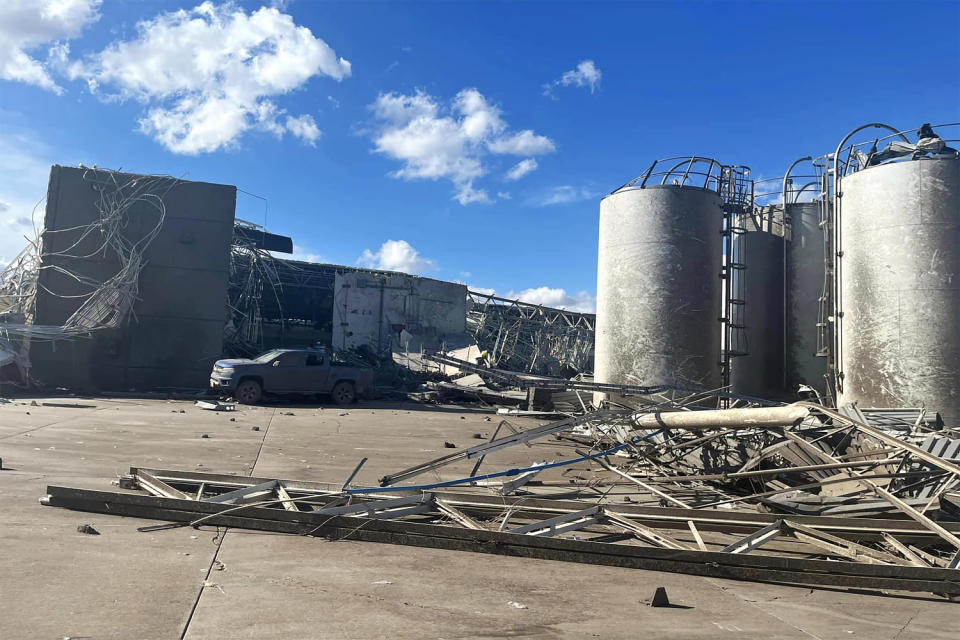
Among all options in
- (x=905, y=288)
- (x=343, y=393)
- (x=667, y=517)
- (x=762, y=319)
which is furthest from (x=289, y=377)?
(x=905, y=288)

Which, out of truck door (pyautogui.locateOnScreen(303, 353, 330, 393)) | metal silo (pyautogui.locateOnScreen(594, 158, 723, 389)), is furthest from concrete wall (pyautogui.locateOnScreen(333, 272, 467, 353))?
metal silo (pyautogui.locateOnScreen(594, 158, 723, 389))

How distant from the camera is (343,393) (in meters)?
21.0

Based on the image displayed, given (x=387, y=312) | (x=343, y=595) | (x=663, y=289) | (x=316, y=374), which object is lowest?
(x=343, y=595)

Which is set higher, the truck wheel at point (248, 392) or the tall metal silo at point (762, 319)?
the tall metal silo at point (762, 319)

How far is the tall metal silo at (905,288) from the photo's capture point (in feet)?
46.5

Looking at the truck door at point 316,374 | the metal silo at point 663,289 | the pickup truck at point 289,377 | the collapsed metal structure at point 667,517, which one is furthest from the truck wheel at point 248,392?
the collapsed metal structure at point 667,517

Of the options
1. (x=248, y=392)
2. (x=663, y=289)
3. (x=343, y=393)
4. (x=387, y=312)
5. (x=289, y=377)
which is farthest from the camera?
(x=387, y=312)

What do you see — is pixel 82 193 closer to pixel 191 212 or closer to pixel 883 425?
pixel 191 212

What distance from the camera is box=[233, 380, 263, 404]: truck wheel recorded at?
19.2m

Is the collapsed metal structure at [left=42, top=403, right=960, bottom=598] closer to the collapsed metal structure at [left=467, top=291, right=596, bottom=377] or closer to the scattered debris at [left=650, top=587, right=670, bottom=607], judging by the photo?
the scattered debris at [left=650, top=587, right=670, bottom=607]

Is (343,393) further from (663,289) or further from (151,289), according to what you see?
(663,289)

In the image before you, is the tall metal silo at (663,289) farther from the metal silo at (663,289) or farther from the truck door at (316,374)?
the truck door at (316,374)

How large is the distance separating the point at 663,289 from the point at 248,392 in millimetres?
12231

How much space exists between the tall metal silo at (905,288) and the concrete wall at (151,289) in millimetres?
20553
